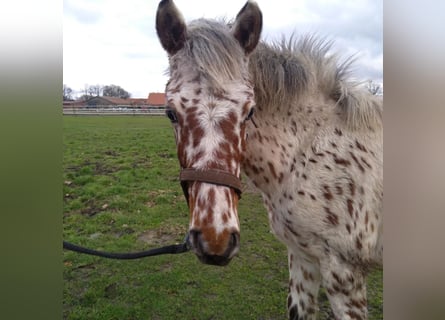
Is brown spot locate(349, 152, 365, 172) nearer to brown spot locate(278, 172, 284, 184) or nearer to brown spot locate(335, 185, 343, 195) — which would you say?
brown spot locate(335, 185, 343, 195)

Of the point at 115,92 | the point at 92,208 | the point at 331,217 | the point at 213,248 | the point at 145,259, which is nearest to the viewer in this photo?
the point at 213,248

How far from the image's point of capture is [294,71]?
1.46 meters

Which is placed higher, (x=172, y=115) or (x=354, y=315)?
(x=172, y=115)

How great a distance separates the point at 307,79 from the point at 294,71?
8 cm

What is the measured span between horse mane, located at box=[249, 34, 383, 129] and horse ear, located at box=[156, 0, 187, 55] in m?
0.37

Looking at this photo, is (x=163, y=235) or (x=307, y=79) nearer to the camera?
(x=307, y=79)

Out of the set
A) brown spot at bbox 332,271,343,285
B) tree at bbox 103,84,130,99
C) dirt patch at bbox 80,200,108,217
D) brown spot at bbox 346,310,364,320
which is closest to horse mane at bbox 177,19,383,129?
brown spot at bbox 332,271,343,285

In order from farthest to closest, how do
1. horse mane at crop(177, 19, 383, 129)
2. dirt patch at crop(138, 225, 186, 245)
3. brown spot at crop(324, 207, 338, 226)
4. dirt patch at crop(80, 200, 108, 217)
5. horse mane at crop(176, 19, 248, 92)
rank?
dirt patch at crop(80, 200, 108, 217), dirt patch at crop(138, 225, 186, 245), brown spot at crop(324, 207, 338, 226), horse mane at crop(177, 19, 383, 129), horse mane at crop(176, 19, 248, 92)

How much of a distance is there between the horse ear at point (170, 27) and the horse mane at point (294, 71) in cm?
4

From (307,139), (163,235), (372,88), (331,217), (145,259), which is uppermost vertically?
(372,88)

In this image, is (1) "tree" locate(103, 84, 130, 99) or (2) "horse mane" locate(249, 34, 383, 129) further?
(1) "tree" locate(103, 84, 130, 99)

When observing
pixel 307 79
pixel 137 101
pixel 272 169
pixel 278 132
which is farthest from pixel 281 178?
pixel 137 101

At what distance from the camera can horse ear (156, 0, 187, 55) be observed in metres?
1.16

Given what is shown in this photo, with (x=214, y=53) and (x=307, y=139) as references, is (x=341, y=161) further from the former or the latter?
(x=214, y=53)
